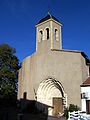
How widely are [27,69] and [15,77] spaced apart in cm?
915

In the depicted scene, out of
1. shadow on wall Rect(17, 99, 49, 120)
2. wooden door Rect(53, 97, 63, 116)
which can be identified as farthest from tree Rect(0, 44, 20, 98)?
wooden door Rect(53, 97, 63, 116)

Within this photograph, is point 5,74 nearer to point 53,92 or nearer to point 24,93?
point 24,93

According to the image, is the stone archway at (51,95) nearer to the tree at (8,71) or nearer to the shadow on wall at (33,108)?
the shadow on wall at (33,108)

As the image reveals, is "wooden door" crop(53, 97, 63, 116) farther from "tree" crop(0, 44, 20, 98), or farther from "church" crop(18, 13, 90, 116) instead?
"tree" crop(0, 44, 20, 98)

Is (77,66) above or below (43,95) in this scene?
above

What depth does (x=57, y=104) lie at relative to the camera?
27562mm

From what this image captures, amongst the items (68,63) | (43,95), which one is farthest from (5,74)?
(68,63)

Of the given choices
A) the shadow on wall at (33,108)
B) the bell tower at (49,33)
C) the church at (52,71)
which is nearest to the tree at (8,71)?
the church at (52,71)

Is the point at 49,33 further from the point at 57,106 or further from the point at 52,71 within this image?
the point at 57,106

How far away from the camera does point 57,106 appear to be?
27.6m

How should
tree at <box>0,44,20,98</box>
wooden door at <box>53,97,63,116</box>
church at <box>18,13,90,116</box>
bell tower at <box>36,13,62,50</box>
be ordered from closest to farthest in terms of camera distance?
church at <box>18,13,90,116</box>, wooden door at <box>53,97,63,116</box>, bell tower at <box>36,13,62,50</box>, tree at <box>0,44,20,98</box>

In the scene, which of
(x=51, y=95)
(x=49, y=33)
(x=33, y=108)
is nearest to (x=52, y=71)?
(x=51, y=95)

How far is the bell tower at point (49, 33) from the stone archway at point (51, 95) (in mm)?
4143

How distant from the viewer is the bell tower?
94.5 ft
